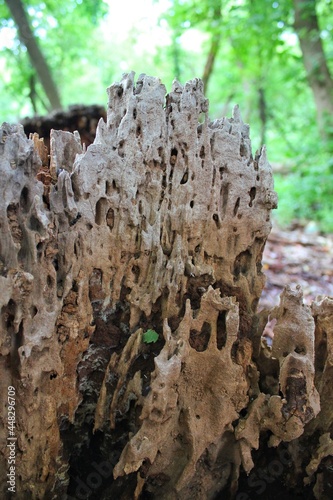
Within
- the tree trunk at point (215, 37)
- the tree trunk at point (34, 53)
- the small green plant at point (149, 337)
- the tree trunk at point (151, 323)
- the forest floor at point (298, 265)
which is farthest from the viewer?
the tree trunk at point (34, 53)

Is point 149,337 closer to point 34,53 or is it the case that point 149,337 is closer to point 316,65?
point 316,65

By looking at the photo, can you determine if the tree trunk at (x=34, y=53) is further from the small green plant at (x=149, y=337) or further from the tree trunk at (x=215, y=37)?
the small green plant at (x=149, y=337)

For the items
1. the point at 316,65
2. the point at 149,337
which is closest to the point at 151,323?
the point at 149,337

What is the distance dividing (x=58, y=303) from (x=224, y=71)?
17623mm

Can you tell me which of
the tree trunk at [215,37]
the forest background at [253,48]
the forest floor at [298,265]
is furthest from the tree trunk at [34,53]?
the forest floor at [298,265]

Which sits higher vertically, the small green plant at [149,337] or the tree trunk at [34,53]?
the tree trunk at [34,53]

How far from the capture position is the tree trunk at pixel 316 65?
8.12 metres

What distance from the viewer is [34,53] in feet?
30.9

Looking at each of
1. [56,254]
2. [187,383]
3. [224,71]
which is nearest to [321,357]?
[187,383]

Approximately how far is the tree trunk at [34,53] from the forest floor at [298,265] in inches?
217

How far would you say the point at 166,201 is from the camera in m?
2.23

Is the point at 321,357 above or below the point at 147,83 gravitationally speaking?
below

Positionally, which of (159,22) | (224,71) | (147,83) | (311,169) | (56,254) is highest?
(224,71)

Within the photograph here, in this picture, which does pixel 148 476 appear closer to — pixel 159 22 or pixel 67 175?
pixel 67 175
